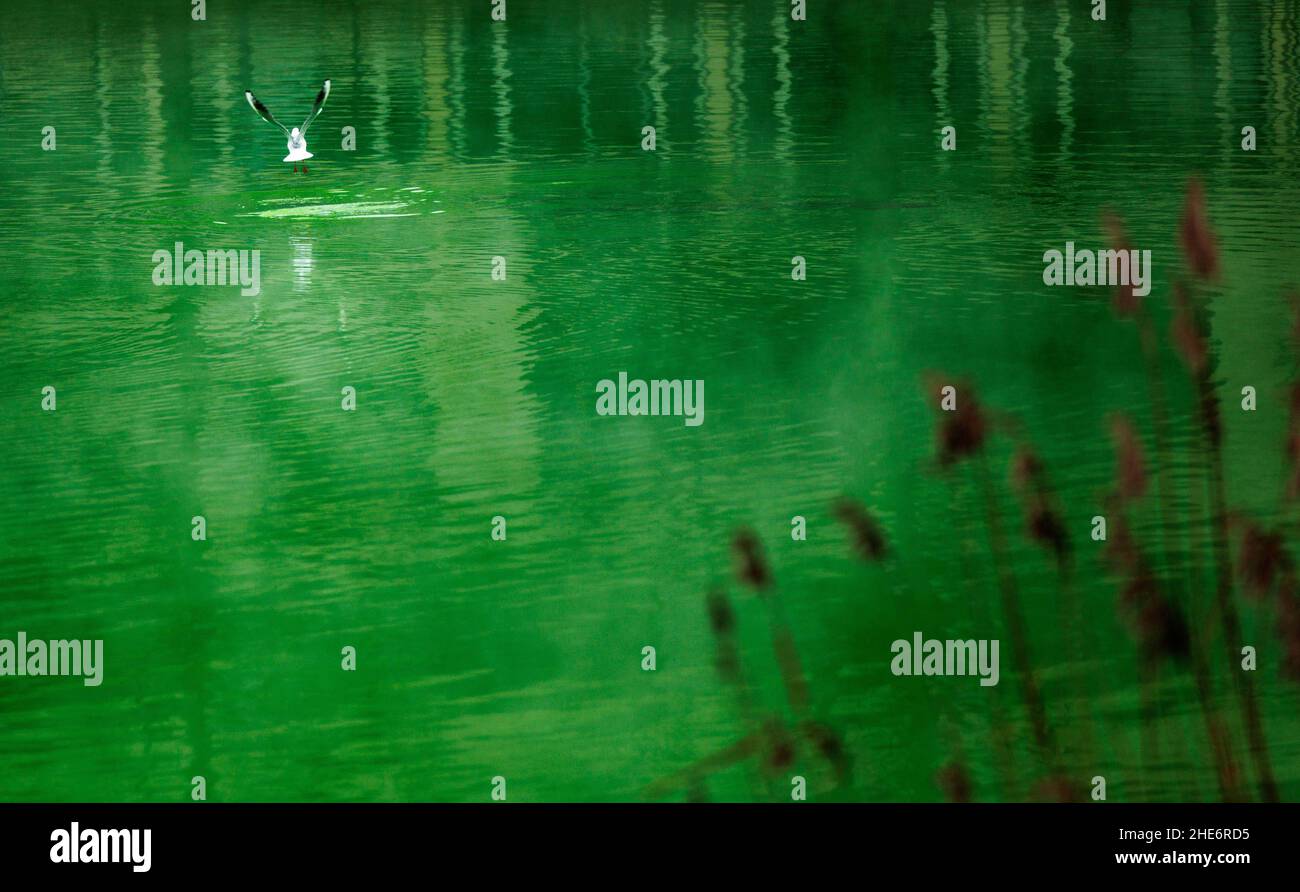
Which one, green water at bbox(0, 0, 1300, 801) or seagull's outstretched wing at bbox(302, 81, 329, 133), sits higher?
seagull's outstretched wing at bbox(302, 81, 329, 133)

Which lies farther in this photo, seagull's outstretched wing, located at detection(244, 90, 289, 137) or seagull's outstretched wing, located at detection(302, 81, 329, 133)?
seagull's outstretched wing, located at detection(302, 81, 329, 133)

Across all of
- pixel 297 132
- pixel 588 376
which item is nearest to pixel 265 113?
pixel 297 132

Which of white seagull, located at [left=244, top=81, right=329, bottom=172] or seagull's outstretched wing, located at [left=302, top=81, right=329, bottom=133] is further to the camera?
seagull's outstretched wing, located at [left=302, top=81, right=329, bottom=133]

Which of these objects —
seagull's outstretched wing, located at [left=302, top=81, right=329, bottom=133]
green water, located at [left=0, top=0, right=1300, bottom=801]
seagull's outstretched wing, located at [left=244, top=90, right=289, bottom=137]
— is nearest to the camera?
green water, located at [left=0, top=0, right=1300, bottom=801]

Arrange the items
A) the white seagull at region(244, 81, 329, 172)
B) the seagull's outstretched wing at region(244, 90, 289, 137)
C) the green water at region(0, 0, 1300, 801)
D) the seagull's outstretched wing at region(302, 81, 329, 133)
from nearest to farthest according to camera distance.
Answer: the green water at region(0, 0, 1300, 801) < the seagull's outstretched wing at region(244, 90, 289, 137) < the white seagull at region(244, 81, 329, 172) < the seagull's outstretched wing at region(302, 81, 329, 133)

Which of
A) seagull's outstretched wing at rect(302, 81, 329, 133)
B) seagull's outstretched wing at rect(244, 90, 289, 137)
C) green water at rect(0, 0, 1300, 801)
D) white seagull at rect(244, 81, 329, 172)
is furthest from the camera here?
seagull's outstretched wing at rect(302, 81, 329, 133)

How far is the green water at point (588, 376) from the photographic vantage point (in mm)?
3236

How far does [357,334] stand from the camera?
164 inches

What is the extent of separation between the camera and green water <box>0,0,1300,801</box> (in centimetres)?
324

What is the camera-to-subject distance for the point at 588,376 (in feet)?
13.3
